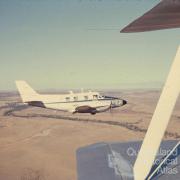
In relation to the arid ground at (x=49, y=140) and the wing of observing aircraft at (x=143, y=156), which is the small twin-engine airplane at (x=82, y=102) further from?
the wing of observing aircraft at (x=143, y=156)

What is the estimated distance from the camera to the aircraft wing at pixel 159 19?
2246 millimetres

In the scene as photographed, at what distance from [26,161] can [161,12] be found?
3241 cm

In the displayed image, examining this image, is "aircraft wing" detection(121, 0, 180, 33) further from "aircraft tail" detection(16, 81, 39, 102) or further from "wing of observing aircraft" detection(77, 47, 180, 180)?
"aircraft tail" detection(16, 81, 39, 102)

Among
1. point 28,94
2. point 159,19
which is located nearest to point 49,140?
point 28,94

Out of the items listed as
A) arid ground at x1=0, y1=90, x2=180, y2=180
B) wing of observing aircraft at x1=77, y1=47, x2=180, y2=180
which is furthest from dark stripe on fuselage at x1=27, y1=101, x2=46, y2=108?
wing of observing aircraft at x1=77, y1=47, x2=180, y2=180

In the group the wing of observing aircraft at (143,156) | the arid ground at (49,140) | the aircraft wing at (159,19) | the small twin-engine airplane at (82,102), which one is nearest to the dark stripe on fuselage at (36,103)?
the small twin-engine airplane at (82,102)

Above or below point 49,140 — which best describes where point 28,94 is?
above

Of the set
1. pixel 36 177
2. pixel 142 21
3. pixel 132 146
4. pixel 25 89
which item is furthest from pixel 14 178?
pixel 142 21

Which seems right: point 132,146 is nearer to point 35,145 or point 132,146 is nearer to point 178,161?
point 178,161

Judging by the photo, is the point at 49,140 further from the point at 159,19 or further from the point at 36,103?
the point at 159,19

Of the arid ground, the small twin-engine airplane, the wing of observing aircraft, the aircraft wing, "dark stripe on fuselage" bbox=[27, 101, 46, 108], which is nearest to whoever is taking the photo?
the aircraft wing

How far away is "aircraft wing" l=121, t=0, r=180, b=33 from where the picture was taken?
7.37 feet

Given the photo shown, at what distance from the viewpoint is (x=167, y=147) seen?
15.1 feet

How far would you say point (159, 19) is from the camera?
2.50 m
